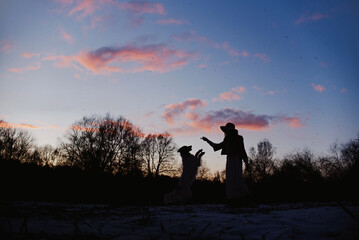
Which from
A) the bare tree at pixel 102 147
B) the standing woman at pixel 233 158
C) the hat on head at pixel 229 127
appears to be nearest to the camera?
the standing woman at pixel 233 158

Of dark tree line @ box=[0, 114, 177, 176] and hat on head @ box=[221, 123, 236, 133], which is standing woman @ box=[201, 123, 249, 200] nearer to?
hat on head @ box=[221, 123, 236, 133]

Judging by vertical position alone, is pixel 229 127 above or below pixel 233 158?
above

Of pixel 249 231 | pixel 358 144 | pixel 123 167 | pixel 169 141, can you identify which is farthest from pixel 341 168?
pixel 249 231

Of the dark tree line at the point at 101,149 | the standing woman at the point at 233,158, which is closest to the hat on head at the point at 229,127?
the standing woman at the point at 233,158

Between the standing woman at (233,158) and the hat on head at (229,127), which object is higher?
the hat on head at (229,127)

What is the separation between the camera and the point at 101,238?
8.15ft

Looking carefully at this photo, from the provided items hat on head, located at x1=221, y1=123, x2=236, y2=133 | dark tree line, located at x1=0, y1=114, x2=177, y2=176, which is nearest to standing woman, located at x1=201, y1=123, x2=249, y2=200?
hat on head, located at x1=221, y1=123, x2=236, y2=133

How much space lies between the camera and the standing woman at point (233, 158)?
23.3 feet

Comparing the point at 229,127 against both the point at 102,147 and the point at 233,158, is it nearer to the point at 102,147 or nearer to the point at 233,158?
the point at 233,158

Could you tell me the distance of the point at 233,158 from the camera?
7441mm

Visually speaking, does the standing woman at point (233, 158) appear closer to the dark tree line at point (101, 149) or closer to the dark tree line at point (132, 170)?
the dark tree line at point (132, 170)

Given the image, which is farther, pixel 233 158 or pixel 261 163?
pixel 261 163

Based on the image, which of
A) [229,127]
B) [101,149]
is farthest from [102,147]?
[229,127]

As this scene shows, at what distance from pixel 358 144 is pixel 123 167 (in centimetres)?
3677
